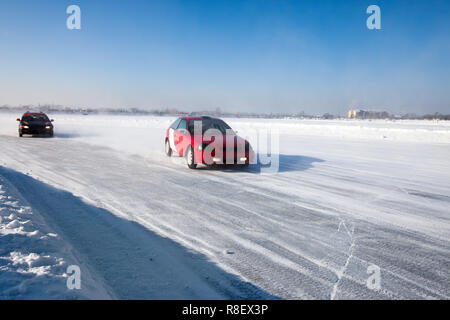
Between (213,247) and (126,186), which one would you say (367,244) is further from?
(126,186)

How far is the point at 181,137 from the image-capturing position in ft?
31.6

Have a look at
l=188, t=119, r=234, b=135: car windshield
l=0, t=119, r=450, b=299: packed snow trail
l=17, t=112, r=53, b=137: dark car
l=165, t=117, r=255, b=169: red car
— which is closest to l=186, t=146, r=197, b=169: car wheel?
l=165, t=117, r=255, b=169: red car

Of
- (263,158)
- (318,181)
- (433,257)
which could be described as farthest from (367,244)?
(263,158)

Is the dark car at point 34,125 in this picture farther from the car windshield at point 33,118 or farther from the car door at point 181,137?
the car door at point 181,137

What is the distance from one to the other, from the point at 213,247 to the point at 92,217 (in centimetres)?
216

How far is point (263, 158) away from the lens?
443 inches

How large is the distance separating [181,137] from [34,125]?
12579 mm

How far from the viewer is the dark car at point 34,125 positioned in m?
16.8

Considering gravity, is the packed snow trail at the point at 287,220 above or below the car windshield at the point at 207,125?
below

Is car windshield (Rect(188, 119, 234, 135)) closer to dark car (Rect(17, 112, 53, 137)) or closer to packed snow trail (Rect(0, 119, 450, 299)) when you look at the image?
packed snow trail (Rect(0, 119, 450, 299))

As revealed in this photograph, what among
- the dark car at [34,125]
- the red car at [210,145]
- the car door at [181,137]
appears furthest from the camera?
the dark car at [34,125]

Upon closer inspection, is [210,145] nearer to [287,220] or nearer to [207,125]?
[207,125]

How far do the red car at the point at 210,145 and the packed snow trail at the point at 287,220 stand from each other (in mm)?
420

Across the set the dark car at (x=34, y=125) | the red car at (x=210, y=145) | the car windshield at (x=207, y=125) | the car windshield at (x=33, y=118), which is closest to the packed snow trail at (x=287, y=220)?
the red car at (x=210, y=145)
